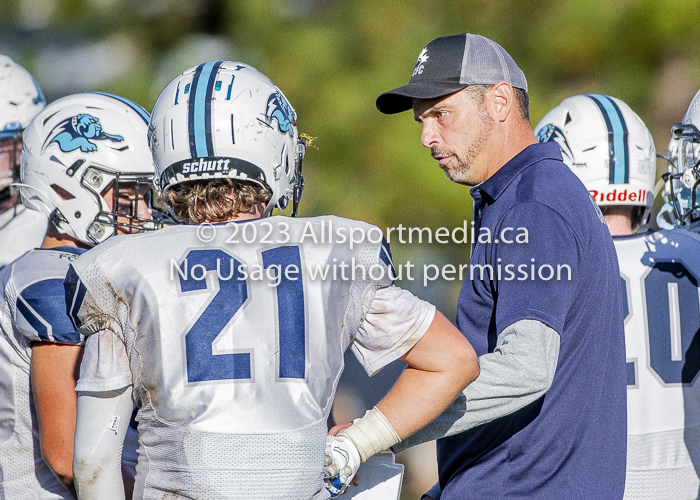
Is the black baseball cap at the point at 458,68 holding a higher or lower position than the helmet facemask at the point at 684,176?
higher

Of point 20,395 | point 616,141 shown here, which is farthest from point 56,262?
point 616,141

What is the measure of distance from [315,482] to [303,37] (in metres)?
7.33

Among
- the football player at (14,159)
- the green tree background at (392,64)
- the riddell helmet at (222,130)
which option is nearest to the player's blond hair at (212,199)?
the riddell helmet at (222,130)

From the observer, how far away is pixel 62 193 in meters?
2.99

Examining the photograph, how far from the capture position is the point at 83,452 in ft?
6.22

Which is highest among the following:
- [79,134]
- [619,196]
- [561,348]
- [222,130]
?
[79,134]

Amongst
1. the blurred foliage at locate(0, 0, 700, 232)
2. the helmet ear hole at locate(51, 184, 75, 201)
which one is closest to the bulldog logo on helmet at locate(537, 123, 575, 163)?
the helmet ear hole at locate(51, 184, 75, 201)

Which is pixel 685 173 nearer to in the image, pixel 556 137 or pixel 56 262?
pixel 556 137

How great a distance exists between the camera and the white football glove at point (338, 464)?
202 cm

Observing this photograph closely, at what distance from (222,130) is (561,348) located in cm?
113

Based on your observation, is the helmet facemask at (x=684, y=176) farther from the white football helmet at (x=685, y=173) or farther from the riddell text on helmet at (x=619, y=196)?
the riddell text on helmet at (x=619, y=196)

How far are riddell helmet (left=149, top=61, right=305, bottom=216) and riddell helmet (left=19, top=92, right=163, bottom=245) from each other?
0.76m

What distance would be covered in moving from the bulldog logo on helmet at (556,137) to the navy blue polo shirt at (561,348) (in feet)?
4.28

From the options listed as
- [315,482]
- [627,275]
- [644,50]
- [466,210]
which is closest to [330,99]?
[466,210]
